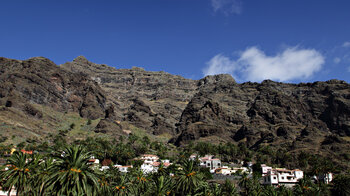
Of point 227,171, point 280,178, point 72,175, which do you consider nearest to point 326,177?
point 280,178

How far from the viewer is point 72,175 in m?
28.7

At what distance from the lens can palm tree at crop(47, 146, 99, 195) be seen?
2846cm

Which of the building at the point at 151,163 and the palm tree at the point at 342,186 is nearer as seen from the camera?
the palm tree at the point at 342,186

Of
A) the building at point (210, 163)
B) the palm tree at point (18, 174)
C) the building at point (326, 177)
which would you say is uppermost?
the building at point (210, 163)

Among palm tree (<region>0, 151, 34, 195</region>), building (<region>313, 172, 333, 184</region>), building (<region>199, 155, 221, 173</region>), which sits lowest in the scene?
palm tree (<region>0, 151, 34, 195</region>)

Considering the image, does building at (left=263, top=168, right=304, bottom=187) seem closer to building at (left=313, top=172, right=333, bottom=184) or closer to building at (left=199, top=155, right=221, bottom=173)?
building at (left=313, top=172, right=333, bottom=184)

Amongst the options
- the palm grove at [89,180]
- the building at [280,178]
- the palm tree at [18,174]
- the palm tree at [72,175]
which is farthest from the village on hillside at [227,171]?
the palm tree at [72,175]

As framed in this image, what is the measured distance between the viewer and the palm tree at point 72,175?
2846 cm

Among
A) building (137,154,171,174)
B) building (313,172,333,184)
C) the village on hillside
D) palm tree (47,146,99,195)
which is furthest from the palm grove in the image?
building (137,154,171,174)

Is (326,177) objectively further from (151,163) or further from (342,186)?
(151,163)

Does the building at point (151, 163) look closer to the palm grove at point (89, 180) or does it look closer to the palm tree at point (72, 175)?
the palm grove at point (89, 180)

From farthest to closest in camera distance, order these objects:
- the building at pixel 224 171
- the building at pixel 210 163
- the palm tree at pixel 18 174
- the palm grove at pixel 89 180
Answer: the building at pixel 210 163
the building at pixel 224 171
the palm tree at pixel 18 174
the palm grove at pixel 89 180

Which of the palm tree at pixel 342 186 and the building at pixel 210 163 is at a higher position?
the building at pixel 210 163

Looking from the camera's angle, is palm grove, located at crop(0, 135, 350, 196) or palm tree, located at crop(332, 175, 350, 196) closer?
palm grove, located at crop(0, 135, 350, 196)
